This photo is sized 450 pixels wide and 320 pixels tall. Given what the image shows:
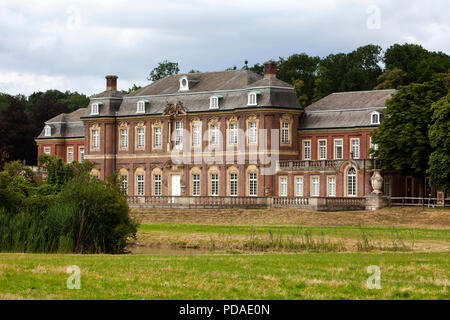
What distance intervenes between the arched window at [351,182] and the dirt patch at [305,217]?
579 centimetres

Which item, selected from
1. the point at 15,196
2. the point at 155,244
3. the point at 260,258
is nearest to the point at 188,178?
the point at 155,244

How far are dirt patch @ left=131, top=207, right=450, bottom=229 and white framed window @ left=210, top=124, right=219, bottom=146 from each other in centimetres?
1149

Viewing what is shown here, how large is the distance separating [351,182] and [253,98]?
10.2 metres

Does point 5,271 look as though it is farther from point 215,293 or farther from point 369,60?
point 369,60

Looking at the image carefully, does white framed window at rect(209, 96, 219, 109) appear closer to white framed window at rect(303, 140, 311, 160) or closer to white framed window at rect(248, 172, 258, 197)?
white framed window at rect(248, 172, 258, 197)

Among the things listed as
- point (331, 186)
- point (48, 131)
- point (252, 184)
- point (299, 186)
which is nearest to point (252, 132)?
point (252, 184)

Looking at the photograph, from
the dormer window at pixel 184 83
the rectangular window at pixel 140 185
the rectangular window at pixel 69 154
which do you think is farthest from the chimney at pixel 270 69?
the rectangular window at pixel 69 154

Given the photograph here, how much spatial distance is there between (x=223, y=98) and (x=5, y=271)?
160ft

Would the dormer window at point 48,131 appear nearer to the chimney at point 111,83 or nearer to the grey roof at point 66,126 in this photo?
the grey roof at point 66,126

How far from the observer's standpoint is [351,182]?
6125 cm

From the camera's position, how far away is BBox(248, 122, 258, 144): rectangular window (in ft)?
219

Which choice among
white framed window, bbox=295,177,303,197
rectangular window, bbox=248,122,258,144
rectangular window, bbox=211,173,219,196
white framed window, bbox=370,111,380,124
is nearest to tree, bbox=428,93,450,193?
white framed window, bbox=370,111,380,124

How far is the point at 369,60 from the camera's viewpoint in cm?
8762

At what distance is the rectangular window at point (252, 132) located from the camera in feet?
219
